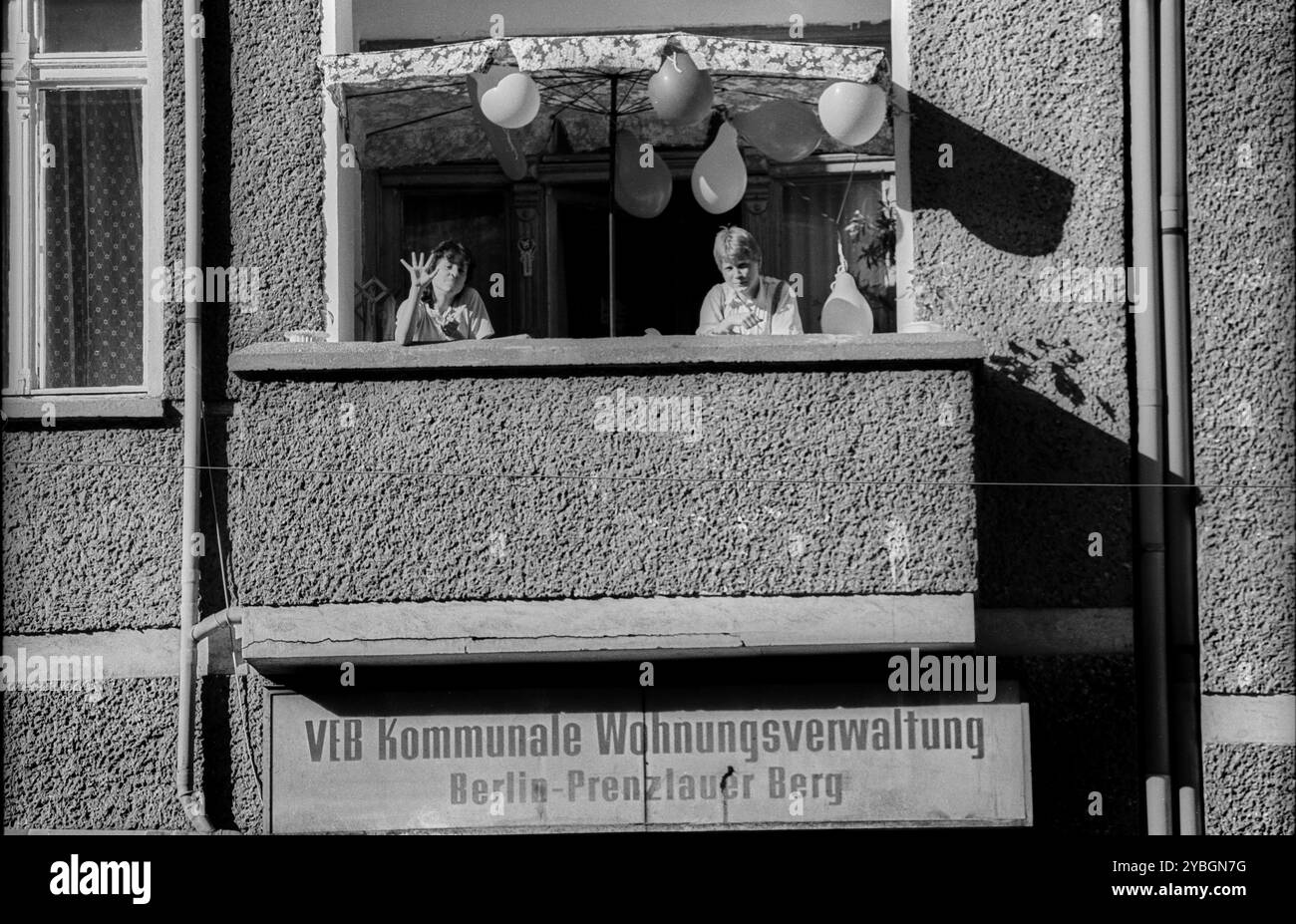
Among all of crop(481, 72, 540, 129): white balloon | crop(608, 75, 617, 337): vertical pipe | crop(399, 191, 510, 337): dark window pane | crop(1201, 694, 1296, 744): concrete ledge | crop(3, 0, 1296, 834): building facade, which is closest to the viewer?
crop(3, 0, 1296, 834): building facade

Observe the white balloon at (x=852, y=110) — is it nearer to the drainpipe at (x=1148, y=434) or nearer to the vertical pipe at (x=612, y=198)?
the vertical pipe at (x=612, y=198)

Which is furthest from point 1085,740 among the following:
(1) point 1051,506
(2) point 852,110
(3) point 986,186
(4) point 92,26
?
(4) point 92,26

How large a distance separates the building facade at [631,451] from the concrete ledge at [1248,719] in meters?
0.02

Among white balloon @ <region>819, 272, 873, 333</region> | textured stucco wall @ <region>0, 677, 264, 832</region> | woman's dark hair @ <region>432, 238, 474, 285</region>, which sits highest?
woman's dark hair @ <region>432, 238, 474, 285</region>

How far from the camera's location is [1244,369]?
7.30 m

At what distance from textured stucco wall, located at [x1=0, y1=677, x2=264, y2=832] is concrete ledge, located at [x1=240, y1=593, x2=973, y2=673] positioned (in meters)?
0.63

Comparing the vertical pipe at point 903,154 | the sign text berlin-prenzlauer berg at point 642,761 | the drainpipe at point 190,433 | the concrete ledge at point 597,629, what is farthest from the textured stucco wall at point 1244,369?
the drainpipe at point 190,433

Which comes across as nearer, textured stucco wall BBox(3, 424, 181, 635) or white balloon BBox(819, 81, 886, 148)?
white balloon BBox(819, 81, 886, 148)

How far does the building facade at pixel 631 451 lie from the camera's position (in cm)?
692

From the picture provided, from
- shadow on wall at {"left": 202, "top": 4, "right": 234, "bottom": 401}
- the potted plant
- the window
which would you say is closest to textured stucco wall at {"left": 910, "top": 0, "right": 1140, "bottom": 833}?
the potted plant

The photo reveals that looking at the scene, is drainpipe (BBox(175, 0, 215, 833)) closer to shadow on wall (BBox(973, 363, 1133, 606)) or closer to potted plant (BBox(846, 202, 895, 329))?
potted plant (BBox(846, 202, 895, 329))

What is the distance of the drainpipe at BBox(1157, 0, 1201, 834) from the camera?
7.24 meters

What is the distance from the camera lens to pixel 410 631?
272 inches

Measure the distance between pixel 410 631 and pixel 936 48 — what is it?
316 centimetres
